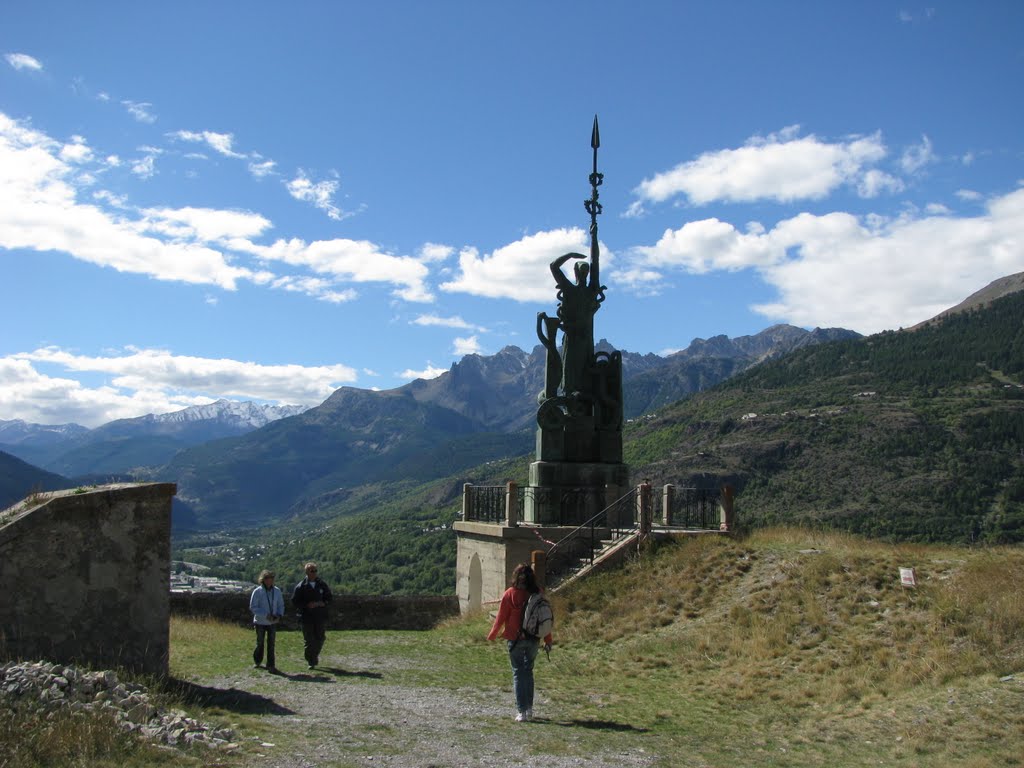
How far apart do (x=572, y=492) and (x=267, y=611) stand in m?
9.30

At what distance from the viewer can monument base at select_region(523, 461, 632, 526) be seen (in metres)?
19.9

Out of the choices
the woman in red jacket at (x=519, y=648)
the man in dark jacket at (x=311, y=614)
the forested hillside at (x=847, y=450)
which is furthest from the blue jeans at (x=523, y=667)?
the forested hillside at (x=847, y=450)

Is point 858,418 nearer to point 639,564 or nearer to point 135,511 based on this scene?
point 639,564

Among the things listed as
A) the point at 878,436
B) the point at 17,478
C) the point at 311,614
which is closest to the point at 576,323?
the point at 311,614

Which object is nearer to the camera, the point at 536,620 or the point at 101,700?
the point at 101,700

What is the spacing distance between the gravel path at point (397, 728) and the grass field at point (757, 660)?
0.32 ft

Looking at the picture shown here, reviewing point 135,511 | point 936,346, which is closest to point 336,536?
point 936,346

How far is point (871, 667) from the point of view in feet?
34.1

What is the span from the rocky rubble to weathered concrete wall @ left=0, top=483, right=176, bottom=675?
83 cm

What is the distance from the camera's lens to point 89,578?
31.2ft

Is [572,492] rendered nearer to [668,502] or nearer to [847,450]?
[668,502]

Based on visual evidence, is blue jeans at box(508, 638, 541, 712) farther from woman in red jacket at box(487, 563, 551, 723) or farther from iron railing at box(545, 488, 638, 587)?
iron railing at box(545, 488, 638, 587)

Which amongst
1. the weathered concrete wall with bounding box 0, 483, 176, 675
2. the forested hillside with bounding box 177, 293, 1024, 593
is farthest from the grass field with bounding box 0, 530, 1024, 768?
the forested hillside with bounding box 177, 293, 1024, 593

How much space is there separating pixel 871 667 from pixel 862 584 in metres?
2.55
